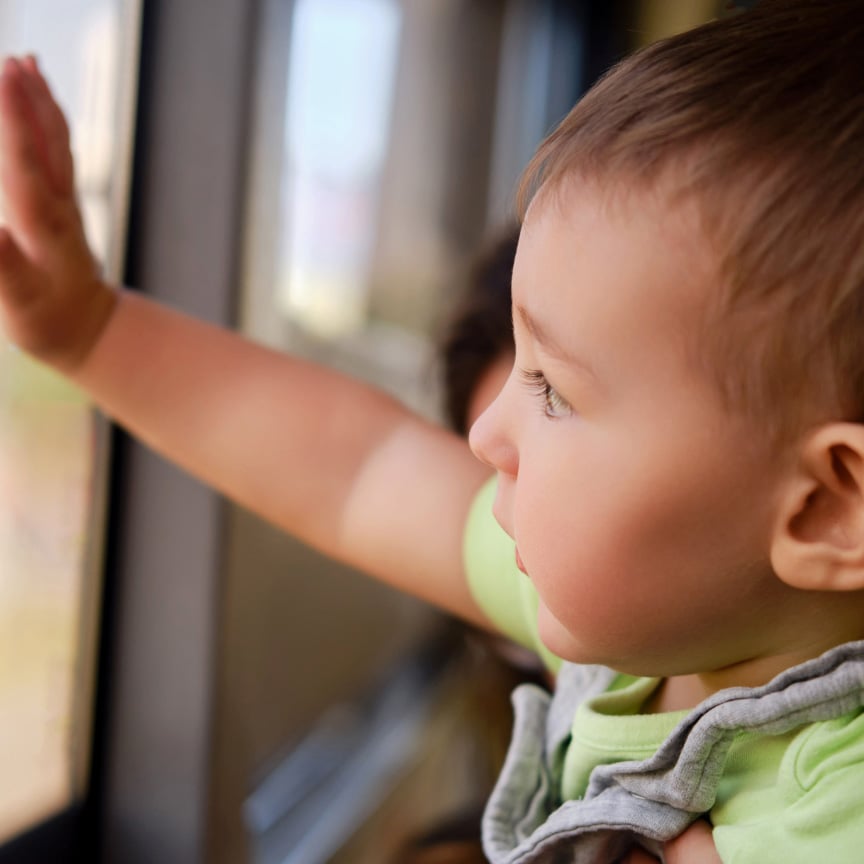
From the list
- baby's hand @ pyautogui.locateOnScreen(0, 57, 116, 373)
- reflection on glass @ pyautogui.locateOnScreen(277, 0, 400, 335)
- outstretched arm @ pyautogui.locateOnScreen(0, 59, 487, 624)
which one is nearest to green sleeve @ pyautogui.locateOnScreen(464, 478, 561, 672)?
outstretched arm @ pyautogui.locateOnScreen(0, 59, 487, 624)

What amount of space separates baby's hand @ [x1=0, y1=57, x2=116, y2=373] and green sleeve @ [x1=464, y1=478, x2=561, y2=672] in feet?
0.82

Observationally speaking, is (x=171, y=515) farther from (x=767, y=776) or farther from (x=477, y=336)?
(x=767, y=776)

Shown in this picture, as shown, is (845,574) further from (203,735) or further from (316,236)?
(316,236)

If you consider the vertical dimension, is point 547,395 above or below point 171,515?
above

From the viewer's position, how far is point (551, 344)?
1.24ft

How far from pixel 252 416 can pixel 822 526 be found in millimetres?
348

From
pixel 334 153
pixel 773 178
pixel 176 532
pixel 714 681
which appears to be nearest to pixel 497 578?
pixel 714 681

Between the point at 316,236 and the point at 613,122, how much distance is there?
91 cm

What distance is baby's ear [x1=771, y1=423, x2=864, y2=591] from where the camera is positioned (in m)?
0.36

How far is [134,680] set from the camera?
91cm

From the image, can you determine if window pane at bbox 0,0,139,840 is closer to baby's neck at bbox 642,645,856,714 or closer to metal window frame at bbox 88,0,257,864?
metal window frame at bbox 88,0,257,864

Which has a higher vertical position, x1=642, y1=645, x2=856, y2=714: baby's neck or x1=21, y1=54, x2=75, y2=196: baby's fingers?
x1=21, y1=54, x2=75, y2=196: baby's fingers

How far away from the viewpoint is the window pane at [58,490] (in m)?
0.80

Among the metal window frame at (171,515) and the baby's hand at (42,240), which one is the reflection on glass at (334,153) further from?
the baby's hand at (42,240)
